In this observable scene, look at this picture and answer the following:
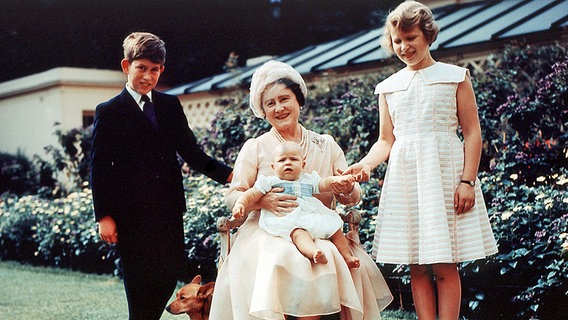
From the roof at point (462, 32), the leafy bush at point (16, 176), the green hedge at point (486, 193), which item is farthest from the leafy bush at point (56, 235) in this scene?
the roof at point (462, 32)

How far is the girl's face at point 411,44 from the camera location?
10.5ft

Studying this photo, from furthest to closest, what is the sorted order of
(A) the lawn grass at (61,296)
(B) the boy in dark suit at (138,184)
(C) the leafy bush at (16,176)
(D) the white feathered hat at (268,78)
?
(C) the leafy bush at (16,176) → (A) the lawn grass at (61,296) → (D) the white feathered hat at (268,78) → (B) the boy in dark suit at (138,184)

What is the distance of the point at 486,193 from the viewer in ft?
16.4

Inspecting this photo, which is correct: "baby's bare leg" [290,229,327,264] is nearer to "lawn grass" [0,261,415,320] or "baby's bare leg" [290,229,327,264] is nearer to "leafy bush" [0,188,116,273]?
"lawn grass" [0,261,415,320]

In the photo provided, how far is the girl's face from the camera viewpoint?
3.21 m

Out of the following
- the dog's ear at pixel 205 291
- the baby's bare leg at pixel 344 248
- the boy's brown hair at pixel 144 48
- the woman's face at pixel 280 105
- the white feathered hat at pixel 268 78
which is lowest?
the dog's ear at pixel 205 291

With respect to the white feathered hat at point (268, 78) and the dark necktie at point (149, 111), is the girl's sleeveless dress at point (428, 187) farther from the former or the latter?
the dark necktie at point (149, 111)

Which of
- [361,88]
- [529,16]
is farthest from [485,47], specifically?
[361,88]

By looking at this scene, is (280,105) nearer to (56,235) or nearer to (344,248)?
(344,248)

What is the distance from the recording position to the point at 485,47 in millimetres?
7250

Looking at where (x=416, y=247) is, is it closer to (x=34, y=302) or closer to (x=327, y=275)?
(x=327, y=275)

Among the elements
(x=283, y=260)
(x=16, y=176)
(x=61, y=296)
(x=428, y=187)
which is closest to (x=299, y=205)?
(x=283, y=260)

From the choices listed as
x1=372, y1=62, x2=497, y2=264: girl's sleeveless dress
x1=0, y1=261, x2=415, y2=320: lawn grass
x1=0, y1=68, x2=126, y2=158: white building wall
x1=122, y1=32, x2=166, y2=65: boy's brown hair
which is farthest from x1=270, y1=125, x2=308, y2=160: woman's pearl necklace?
x1=0, y1=68, x2=126, y2=158: white building wall

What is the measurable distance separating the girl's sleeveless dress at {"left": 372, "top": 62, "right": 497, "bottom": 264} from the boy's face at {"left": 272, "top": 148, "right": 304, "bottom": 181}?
50 centimetres
